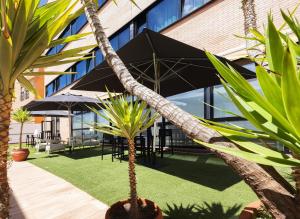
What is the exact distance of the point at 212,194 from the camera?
4.40 m

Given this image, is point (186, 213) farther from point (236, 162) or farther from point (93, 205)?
point (236, 162)

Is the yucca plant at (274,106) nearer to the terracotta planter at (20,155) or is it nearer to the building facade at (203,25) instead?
the building facade at (203,25)

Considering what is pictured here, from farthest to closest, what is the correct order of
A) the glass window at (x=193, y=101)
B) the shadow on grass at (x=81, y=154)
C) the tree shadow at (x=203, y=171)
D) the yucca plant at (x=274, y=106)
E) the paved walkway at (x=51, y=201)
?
the shadow on grass at (x=81, y=154)
the glass window at (x=193, y=101)
the tree shadow at (x=203, y=171)
the paved walkway at (x=51, y=201)
the yucca plant at (x=274, y=106)

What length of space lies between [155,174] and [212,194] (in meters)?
2.01

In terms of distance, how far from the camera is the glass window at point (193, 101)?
9.77m

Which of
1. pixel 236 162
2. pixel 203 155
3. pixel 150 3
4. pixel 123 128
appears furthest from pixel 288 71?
pixel 150 3

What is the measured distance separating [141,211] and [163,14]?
10.7 metres

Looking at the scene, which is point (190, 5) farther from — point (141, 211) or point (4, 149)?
point (4, 149)

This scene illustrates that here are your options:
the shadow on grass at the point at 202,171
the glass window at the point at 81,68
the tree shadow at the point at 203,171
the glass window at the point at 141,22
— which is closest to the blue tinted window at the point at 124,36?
the glass window at the point at 141,22

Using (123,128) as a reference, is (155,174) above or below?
below

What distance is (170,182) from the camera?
5285 mm

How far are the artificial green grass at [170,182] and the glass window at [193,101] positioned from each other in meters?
2.88

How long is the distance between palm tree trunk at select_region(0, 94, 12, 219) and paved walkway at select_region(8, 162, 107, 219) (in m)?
2.54

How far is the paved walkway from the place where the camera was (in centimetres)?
406
